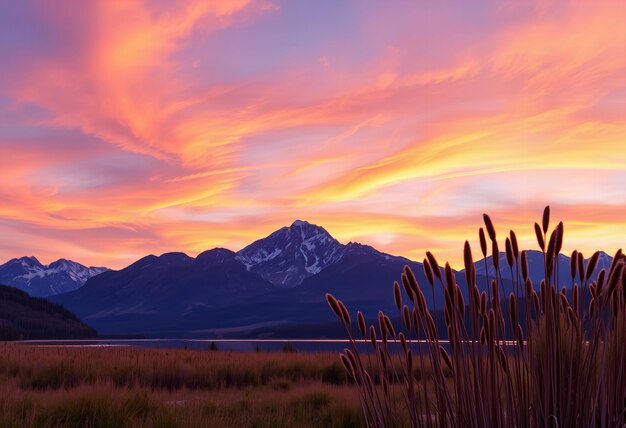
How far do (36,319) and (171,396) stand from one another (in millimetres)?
138689

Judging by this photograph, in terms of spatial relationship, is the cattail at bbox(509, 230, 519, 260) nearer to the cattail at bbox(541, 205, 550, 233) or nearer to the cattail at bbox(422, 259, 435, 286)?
the cattail at bbox(541, 205, 550, 233)

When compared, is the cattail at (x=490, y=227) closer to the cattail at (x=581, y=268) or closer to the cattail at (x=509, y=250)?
the cattail at (x=509, y=250)

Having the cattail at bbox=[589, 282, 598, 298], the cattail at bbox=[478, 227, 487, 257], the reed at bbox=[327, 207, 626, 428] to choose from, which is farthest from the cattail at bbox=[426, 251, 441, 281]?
the cattail at bbox=[589, 282, 598, 298]

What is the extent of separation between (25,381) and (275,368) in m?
4.68

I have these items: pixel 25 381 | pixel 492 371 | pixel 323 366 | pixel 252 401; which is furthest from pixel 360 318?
pixel 323 366

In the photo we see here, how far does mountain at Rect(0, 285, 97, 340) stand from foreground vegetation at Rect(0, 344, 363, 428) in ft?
390

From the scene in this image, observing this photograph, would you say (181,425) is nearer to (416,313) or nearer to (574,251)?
(416,313)

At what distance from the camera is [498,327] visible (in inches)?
103

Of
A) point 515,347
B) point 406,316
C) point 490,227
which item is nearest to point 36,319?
point 406,316

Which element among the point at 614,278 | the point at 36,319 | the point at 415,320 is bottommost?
the point at 415,320

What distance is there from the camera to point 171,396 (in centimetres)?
940

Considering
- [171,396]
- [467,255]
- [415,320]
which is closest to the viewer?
[467,255]

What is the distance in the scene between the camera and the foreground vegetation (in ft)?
19.1

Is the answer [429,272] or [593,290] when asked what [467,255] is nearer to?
[429,272]
